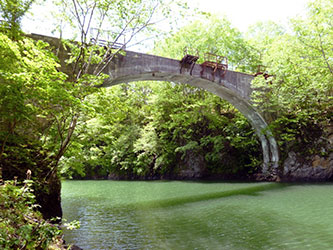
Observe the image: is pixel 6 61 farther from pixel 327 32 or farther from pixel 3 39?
pixel 327 32

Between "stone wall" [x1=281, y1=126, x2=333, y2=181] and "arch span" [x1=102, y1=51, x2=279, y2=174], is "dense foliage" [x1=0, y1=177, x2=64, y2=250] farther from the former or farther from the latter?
"stone wall" [x1=281, y1=126, x2=333, y2=181]

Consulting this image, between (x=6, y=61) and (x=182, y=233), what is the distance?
15.1 ft

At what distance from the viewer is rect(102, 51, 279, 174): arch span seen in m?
10.4

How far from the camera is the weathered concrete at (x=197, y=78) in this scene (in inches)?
406

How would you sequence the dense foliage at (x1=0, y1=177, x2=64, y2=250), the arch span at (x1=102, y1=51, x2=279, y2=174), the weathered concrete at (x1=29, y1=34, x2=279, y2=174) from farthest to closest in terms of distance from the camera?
the arch span at (x1=102, y1=51, x2=279, y2=174) < the weathered concrete at (x1=29, y1=34, x2=279, y2=174) < the dense foliage at (x1=0, y1=177, x2=64, y2=250)

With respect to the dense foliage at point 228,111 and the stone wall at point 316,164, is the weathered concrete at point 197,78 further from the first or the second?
the stone wall at point 316,164

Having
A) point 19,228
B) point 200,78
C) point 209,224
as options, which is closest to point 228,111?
point 200,78

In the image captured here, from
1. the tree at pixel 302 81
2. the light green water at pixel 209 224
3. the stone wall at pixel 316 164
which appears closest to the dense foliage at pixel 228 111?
the tree at pixel 302 81

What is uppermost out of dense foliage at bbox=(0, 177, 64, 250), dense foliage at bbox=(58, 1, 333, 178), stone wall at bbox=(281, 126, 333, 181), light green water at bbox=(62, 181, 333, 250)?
dense foliage at bbox=(58, 1, 333, 178)

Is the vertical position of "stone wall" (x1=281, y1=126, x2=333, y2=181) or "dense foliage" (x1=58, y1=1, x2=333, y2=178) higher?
"dense foliage" (x1=58, y1=1, x2=333, y2=178)

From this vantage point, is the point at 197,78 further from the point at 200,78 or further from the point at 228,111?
the point at 228,111

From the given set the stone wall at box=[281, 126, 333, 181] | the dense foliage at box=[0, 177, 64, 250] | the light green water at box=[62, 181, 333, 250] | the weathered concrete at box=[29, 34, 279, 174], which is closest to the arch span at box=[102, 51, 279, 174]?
the weathered concrete at box=[29, 34, 279, 174]

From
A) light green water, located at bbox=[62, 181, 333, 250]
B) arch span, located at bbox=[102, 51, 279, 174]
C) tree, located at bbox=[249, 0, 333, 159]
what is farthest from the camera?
arch span, located at bbox=[102, 51, 279, 174]

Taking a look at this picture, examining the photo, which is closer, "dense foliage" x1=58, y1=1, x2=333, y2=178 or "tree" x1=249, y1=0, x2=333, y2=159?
"tree" x1=249, y1=0, x2=333, y2=159
